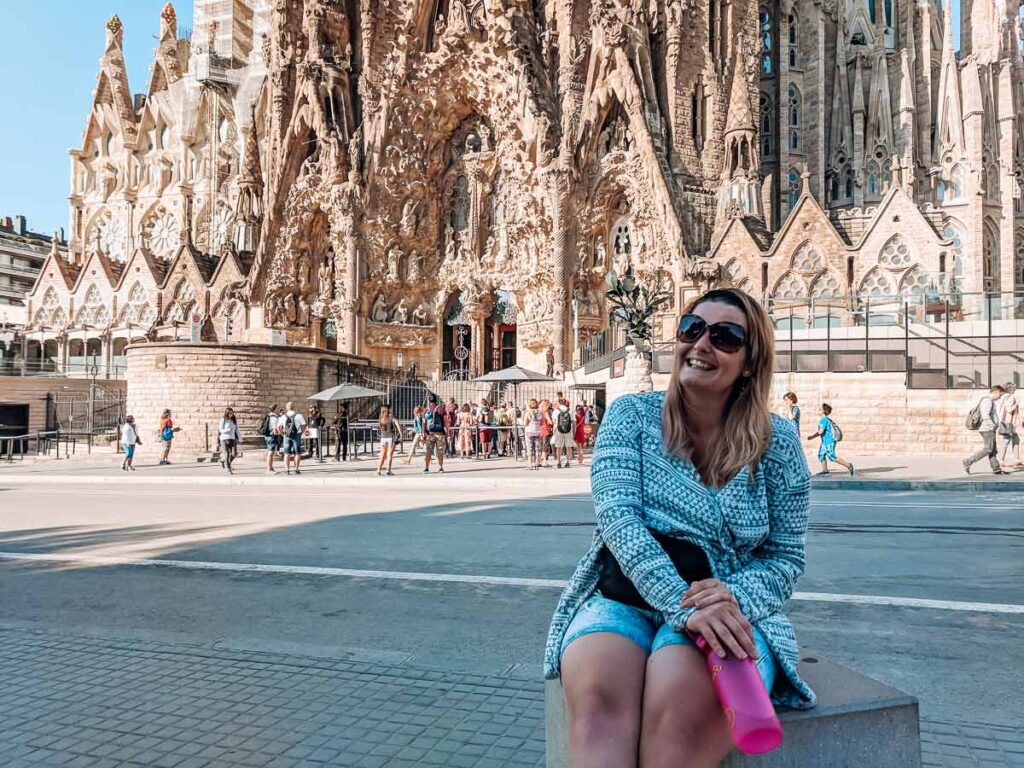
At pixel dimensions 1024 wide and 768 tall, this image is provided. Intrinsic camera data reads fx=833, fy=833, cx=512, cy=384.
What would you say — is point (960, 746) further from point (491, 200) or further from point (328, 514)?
point (491, 200)

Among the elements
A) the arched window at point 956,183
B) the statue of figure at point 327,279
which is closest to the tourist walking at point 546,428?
the statue of figure at point 327,279

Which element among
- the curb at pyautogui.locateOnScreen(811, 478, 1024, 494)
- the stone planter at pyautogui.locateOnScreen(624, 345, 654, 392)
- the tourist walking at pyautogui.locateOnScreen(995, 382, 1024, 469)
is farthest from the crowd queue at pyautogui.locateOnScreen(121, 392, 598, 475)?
the tourist walking at pyautogui.locateOnScreen(995, 382, 1024, 469)

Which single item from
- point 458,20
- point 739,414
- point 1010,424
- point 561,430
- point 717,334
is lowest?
point 561,430

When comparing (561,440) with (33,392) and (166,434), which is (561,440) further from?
(33,392)

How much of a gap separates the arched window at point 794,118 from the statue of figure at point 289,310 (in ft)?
80.9

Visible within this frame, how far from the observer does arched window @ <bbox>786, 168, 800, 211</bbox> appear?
128 feet

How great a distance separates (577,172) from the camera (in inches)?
1328

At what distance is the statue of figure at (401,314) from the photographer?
37.8 metres

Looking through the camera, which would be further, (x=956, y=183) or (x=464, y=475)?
(x=956, y=183)

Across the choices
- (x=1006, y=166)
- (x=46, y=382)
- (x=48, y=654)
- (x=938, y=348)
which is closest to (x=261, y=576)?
(x=48, y=654)

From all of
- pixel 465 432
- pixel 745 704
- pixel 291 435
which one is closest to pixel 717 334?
pixel 745 704

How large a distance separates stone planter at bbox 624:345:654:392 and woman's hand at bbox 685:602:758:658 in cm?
1572

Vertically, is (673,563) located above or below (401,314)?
below

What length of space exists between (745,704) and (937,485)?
38.5 feet
